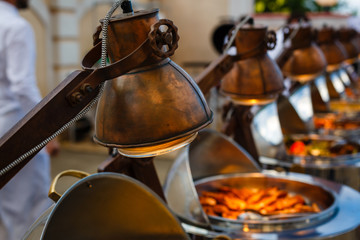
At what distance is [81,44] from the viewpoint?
7734 millimetres

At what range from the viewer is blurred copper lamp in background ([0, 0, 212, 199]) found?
0.91 meters

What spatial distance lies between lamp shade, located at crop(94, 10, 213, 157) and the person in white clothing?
6.48 feet

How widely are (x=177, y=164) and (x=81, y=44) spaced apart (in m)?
6.17

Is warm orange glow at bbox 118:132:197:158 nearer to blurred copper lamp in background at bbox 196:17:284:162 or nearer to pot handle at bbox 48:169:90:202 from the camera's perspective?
pot handle at bbox 48:169:90:202

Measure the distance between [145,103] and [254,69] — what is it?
807 millimetres

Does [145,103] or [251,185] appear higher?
[145,103]

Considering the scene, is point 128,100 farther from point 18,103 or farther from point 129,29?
point 18,103

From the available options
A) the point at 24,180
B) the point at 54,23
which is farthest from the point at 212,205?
the point at 54,23

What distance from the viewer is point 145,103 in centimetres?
92

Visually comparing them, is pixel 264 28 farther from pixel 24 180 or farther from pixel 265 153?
pixel 24 180

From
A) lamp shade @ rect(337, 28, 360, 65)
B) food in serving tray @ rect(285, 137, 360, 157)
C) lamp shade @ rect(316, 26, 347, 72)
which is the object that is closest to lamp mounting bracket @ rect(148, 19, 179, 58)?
food in serving tray @ rect(285, 137, 360, 157)

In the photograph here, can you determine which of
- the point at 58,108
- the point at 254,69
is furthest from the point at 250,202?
the point at 58,108

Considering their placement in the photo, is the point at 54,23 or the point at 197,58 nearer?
the point at 54,23

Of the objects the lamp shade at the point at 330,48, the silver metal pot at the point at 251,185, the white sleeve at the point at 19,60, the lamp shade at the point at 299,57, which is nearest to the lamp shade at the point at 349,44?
the lamp shade at the point at 330,48
